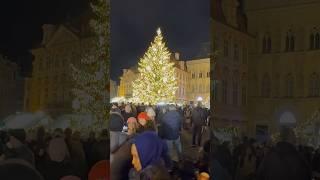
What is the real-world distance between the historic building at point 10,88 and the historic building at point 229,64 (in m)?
1.78

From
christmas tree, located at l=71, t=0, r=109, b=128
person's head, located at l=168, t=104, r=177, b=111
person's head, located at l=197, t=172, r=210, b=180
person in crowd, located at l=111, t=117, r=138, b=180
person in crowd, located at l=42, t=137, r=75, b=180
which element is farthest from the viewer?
person's head, located at l=197, t=172, r=210, b=180

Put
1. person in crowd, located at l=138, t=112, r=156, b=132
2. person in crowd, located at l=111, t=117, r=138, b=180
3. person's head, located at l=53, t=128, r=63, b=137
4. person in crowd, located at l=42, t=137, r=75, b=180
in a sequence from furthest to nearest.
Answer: person in crowd, located at l=138, t=112, r=156, b=132, person in crowd, located at l=111, t=117, r=138, b=180, person's head, located at l=53, t=128, r=63, b=137, person in crowd, located at l=42, t=137, r=75, b=180

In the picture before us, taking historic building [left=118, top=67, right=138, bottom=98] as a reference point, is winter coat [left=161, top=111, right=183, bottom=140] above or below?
below

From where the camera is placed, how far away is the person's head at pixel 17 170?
3.85 metres

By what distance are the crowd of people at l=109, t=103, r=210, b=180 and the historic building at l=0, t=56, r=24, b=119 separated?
0.82m

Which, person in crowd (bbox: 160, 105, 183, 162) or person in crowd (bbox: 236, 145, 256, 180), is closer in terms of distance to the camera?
person in crowd (bbox: 160, 105, 183, 162)

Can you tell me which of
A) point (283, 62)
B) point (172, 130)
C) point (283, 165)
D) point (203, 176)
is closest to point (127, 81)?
point (172, 130)

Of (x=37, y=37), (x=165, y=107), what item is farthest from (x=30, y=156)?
(x=165, y=107)

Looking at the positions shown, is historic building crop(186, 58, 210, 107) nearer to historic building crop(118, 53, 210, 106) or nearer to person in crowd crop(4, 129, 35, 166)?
historic building crop(118, 53, 210, 106)

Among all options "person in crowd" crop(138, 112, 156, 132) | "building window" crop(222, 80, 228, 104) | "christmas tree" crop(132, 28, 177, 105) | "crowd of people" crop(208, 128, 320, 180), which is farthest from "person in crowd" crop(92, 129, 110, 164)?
"building window" crop(222, 80, 228, 104)

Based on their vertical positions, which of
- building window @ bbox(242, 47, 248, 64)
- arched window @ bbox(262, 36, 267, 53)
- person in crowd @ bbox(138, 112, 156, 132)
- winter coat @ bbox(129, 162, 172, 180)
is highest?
arched window @ bbox(262, 36, 267, 53)

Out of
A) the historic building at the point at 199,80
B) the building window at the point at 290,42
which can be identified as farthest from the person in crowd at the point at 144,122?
the building window at the point at 290,42

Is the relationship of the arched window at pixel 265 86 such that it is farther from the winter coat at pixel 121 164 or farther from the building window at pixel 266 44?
Result: the winter coat at pixel 121 164

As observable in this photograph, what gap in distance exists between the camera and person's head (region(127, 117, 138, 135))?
14.8 ft
